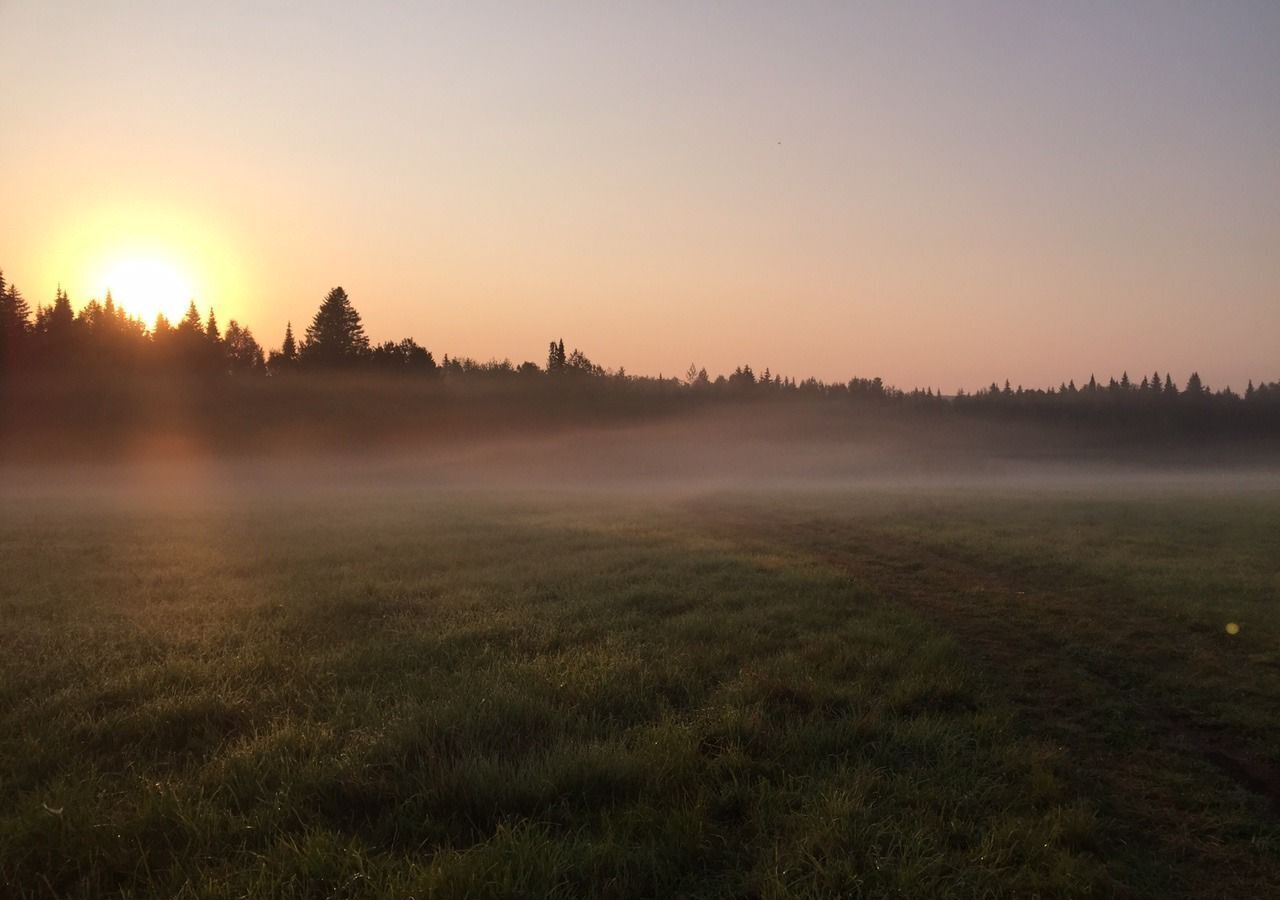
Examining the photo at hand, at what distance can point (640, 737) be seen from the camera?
6195mm

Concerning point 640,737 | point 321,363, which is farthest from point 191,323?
point 640,737

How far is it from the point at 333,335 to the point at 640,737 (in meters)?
97.9

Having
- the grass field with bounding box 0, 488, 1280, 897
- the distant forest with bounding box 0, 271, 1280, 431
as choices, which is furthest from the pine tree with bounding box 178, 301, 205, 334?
the grass field with bounding box 0, 488, 1280, 897

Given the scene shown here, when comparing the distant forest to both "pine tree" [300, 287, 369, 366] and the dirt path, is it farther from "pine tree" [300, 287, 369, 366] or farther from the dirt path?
the dirt path

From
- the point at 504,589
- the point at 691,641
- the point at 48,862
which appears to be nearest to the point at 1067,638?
the point at 691,641

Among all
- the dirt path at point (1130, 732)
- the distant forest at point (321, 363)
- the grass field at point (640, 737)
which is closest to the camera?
the grass field at point (640, 737)

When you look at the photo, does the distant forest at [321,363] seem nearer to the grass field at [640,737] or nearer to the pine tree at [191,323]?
the pine tree at [191,323]

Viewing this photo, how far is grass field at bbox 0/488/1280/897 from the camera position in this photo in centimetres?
441

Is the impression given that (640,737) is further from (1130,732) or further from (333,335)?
(333,335)

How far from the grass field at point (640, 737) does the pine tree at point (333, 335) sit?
Result: 84.4 metres

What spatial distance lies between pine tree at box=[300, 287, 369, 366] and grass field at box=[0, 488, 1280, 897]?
84401 millimetres

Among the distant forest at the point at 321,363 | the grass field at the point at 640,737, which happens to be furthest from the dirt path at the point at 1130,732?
the distant forest at the point at 321,363

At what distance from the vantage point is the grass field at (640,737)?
4414 mm

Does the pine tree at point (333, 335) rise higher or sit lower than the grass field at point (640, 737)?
higher
